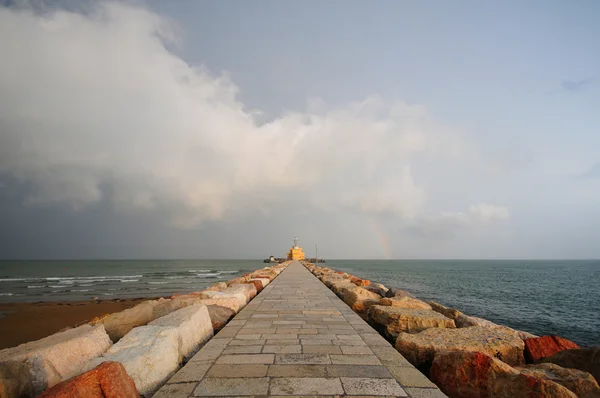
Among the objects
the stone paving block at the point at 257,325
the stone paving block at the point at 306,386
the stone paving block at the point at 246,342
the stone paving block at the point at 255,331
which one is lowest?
the stone paving block at the point at 257,325

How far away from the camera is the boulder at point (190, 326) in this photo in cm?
373

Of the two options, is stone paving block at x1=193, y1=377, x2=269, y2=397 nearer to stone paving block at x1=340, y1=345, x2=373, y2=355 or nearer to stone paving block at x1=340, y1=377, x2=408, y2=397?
stone paving block at x1=340, y1=377, x2=408, y2=397

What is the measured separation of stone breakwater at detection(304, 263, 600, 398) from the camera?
114 inches

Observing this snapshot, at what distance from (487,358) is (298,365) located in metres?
1.93

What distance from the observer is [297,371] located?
3.04 meters

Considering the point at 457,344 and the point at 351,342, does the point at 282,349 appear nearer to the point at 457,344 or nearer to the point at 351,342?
the point at 351,342

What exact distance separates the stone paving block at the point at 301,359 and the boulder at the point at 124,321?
2.88 meters

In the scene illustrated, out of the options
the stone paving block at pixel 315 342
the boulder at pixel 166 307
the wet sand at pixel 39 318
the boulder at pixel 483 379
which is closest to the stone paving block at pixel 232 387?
the stone paving block at pixel 315 342

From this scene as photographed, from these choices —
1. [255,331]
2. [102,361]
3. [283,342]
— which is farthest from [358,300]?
[102,361]

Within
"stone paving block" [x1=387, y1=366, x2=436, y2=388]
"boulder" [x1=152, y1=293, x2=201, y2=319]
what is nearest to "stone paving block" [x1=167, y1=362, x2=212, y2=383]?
"stone paving block" [x1=387, y1=366, x2=436, y2=388]

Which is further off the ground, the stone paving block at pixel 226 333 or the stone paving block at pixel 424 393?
the stone paving block at pixel 424 393

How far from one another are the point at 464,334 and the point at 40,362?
16.2 feet

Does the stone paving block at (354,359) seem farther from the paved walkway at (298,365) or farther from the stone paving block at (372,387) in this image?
the stone paving block at (372,387)

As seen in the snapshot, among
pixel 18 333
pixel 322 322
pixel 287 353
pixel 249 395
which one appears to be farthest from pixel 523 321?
pixel 18 333
